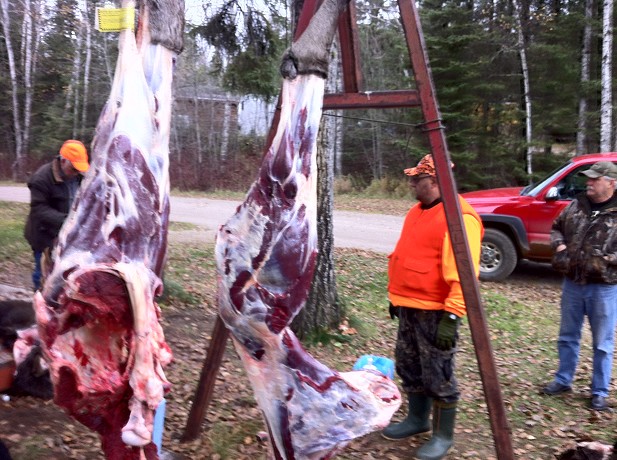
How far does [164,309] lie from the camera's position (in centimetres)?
703

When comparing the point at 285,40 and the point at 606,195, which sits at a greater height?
the point at 285,40

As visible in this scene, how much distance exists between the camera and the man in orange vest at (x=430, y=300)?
4070 mm

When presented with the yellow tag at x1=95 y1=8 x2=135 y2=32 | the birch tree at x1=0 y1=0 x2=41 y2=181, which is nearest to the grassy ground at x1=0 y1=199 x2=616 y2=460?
the yellow tag at x1=95 y1=8 x2=135 y2=32

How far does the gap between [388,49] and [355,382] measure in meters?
28.4

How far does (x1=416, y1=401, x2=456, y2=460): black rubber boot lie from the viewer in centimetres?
438

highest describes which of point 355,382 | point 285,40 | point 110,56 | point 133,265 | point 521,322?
point 110,56

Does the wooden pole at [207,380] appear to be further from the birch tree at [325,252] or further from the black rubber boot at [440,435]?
the birch tree at [325,252]

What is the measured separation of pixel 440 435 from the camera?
444 centimetres

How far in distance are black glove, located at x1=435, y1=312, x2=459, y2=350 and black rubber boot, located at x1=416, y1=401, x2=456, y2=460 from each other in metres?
0.56

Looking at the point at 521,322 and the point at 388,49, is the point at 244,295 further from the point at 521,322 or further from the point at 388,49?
the point at 388,49

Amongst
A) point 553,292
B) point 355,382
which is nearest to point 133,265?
point 355,382

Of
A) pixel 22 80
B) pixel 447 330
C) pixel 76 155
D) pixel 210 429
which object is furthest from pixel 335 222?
pixel 22 80

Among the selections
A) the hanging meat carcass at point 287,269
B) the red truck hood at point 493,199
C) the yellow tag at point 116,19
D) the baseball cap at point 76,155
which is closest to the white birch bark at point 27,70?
the red truck hood at point 493,199

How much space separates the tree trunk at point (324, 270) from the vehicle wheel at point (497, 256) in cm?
500
